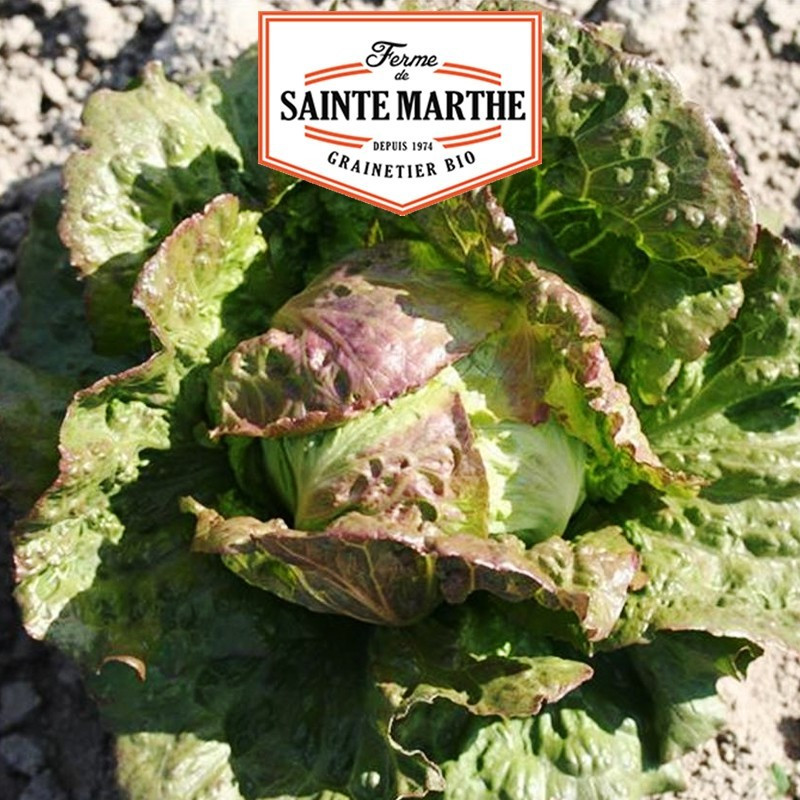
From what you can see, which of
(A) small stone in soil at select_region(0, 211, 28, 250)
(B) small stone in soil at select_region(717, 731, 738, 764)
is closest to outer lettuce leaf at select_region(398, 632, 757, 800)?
(B) small stone in soil at select_region(717, 731, 738, 764)

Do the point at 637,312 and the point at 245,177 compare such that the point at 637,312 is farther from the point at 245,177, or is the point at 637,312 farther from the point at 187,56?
the point at 187,56

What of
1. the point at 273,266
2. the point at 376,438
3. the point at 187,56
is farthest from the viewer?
the point at 187,56

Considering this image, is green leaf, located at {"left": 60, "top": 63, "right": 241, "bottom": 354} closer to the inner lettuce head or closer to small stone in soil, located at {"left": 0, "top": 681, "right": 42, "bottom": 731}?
the inner lettuce head

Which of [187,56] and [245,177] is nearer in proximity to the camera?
[245,177]

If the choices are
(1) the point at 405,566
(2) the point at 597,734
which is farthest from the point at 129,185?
(2) the point at 597,734

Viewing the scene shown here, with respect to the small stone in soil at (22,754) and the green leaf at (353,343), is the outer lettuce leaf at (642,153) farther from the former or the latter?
the small stone in soil at (22,754)

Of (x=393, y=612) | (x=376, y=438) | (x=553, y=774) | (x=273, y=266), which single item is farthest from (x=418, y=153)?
(x=553, y=774)

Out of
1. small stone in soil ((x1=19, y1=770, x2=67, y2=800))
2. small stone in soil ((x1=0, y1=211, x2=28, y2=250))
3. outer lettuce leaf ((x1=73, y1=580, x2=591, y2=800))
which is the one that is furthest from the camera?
small stone in soil ((x1=0, y1=211, x2=28, y2=250))
